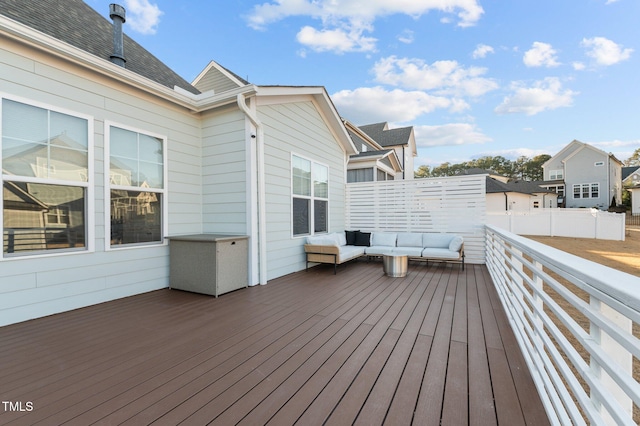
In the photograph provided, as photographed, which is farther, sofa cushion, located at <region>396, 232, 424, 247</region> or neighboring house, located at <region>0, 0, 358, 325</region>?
sofa cushion, located at <region>396, 232, 424, 247</region>

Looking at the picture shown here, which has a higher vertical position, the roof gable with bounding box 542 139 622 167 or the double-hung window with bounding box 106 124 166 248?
the roof gable with bounding box 542 139 622 167

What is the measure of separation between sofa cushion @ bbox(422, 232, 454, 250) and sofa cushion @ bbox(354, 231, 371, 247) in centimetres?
139

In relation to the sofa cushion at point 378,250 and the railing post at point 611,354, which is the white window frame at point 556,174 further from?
the railing post at point 611,354

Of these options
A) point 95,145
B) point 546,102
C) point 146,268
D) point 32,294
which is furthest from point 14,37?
point 546,102

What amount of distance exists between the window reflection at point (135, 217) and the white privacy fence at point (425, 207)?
16.8 ft

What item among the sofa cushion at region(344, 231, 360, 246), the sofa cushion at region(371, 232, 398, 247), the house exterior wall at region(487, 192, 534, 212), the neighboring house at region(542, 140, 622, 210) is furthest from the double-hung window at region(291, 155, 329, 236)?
the neighboring house at region(542, 140, 622, 210)

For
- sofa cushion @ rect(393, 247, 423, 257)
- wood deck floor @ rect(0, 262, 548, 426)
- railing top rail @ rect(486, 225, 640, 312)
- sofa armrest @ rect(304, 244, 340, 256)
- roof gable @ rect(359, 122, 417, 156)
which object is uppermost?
roof gable @ rect(359, 122, 417, 156)

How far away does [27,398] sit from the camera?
1.81 meters

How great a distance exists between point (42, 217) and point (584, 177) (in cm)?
3505

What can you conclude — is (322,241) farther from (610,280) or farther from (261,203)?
(610,280)

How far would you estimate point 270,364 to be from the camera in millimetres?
2211

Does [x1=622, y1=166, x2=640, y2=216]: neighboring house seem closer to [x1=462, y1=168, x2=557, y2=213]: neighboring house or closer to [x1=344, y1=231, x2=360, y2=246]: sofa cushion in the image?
[x1=462, y1=168, x2=557, y2=213]: neighboring house

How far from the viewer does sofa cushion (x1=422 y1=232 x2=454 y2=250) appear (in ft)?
21.4

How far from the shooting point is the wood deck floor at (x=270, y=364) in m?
Answer: 1.66
